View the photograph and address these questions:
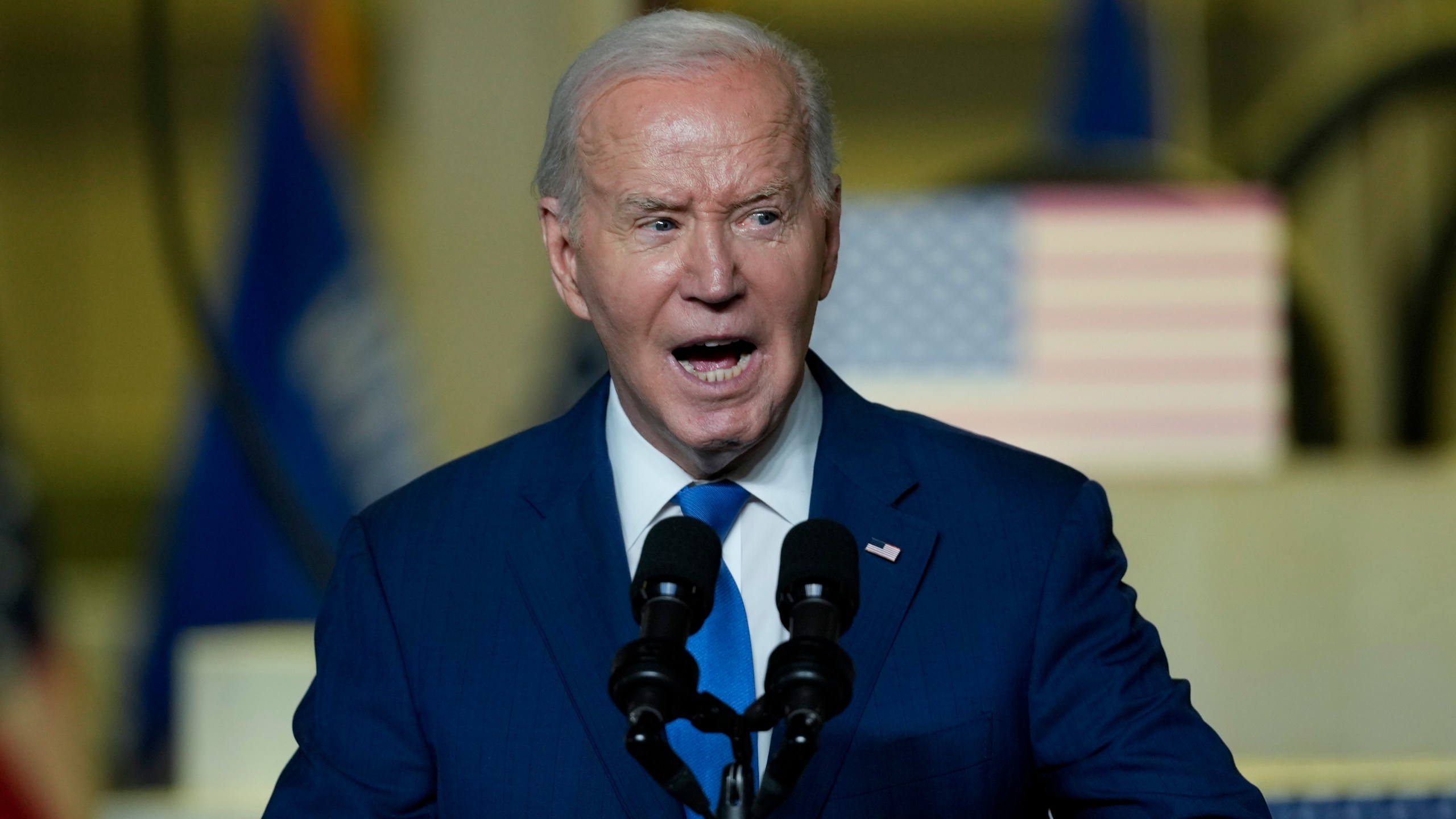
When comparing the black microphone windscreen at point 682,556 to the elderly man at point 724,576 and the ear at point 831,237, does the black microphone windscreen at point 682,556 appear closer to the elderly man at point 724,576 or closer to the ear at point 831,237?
the elderly man at point 724,576

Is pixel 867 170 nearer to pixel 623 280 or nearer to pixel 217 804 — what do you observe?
pixel 217 804

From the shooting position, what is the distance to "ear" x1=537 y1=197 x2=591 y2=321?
1623 millimetres

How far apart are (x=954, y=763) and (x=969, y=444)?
34 centimetres

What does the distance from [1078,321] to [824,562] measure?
113 inches

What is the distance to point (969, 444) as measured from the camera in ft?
5.49

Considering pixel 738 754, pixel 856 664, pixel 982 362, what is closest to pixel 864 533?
pixel 856 664

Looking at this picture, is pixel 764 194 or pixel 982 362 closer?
pixel 764 194

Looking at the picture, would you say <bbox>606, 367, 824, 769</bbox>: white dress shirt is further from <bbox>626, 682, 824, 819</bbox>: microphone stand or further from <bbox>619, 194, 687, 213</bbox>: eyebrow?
<bbox>626, 682, 824, 819</bbox>: microphone stand

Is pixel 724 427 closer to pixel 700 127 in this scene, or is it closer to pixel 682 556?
pixel 700 127

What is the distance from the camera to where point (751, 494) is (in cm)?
161

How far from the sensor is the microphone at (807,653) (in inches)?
40.2

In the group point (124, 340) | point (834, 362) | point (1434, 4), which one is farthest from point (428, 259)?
point (124, 340)

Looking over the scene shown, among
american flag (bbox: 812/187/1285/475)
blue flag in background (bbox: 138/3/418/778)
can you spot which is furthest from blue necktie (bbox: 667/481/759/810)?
blue flag in background (bbox: 138/3/418/778)

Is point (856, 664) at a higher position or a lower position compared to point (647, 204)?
lower
